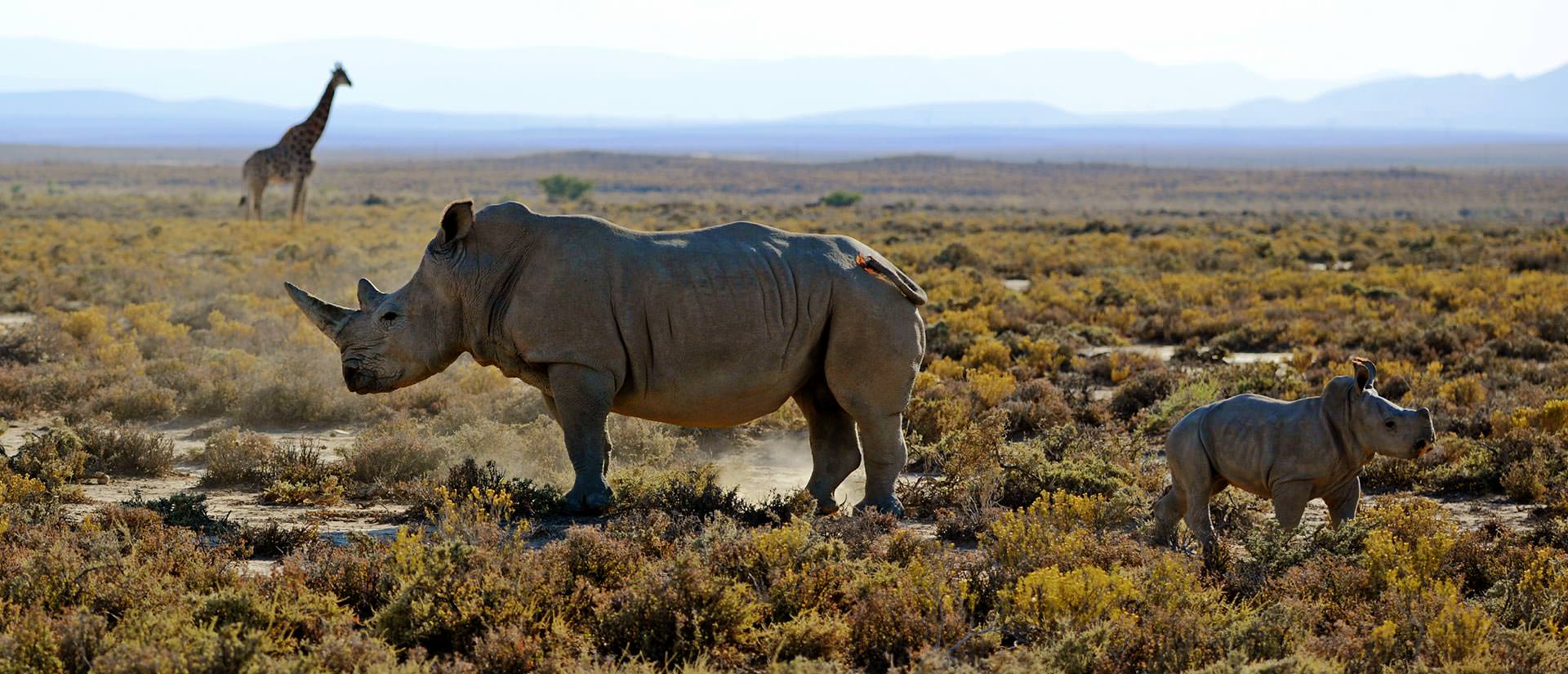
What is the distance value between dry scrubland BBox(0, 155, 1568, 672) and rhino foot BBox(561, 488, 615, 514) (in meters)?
0.09

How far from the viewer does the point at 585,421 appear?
7.90 m

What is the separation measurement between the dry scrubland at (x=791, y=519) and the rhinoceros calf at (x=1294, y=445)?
0.84ft

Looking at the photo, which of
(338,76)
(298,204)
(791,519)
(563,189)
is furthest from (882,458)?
(563,189)

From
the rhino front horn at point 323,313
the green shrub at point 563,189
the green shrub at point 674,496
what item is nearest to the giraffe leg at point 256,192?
the rhino front horn at point 323,313

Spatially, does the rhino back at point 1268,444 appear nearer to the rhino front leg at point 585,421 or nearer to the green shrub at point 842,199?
the rhino front leg at point 585,421

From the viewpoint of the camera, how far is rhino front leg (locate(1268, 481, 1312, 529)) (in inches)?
279

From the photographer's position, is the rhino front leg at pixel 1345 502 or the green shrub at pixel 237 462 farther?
the green shrub at pixel 237 462

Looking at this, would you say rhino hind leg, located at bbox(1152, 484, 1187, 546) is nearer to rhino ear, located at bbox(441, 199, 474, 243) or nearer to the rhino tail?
the rhino tail

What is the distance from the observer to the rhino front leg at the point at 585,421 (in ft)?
25.8

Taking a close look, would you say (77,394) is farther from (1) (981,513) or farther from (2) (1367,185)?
(2) (1367,185)

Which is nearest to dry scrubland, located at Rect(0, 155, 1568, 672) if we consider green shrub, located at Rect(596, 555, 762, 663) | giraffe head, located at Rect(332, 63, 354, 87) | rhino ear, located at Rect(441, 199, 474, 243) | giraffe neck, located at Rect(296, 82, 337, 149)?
green shrub, located at Rect(596, 555, 762, 663)

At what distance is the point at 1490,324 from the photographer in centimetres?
1664

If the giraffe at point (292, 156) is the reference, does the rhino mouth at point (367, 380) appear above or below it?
below

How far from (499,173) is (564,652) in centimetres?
11367
